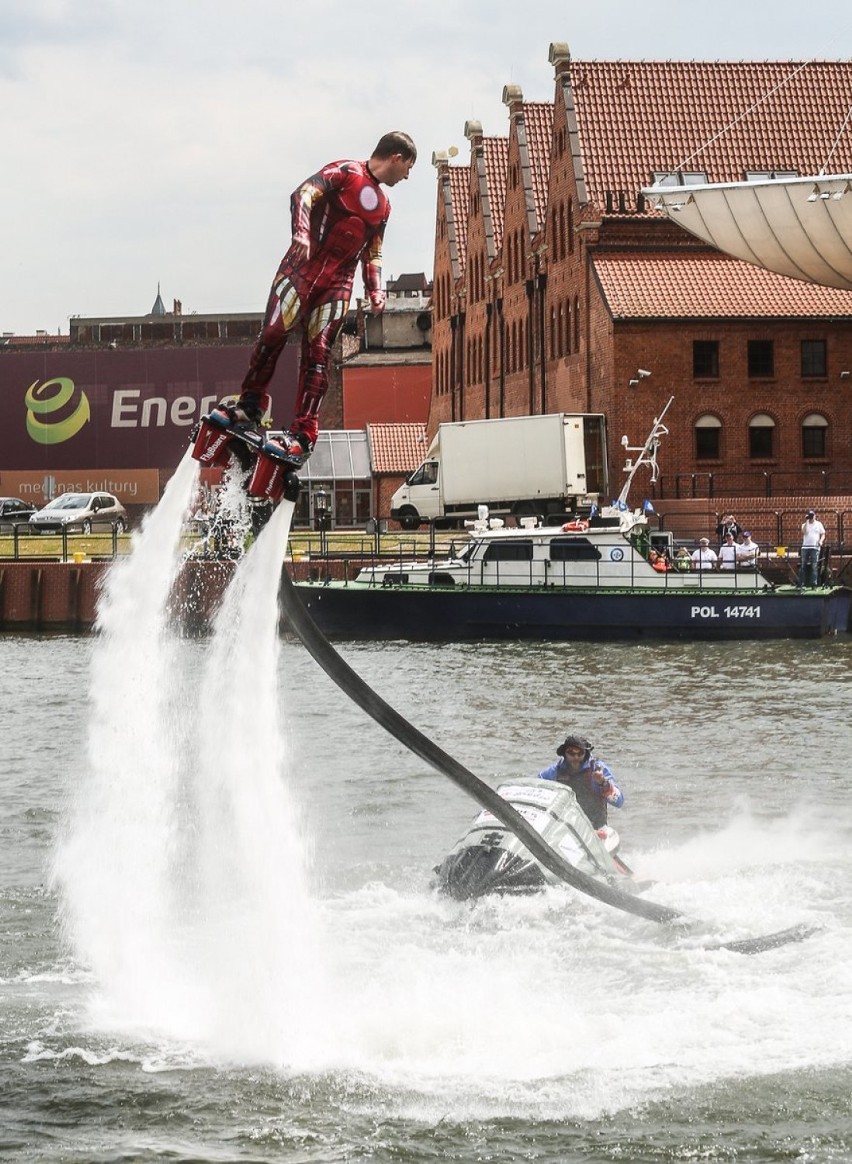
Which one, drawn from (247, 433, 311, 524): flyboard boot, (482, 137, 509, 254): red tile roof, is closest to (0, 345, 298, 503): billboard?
(482, 137, 509, 254): red tile roof

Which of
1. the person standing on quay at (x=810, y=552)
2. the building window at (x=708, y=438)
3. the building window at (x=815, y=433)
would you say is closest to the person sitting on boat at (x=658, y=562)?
the person standing on quay at (x=810, y=552)

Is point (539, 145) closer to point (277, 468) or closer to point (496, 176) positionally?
point (496, 176)

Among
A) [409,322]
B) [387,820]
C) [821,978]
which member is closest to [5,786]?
[387,820]

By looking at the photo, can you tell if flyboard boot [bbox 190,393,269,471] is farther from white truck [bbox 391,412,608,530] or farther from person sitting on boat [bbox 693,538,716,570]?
white truck [bbox 391,412,608,530]

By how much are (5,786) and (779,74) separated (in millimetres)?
50192

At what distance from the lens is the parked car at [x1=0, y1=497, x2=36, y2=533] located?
70.5 metres

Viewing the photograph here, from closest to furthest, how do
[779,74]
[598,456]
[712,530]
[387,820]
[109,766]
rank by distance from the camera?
[109,766] < [387,820] < [712,530] < [598,456] < [779,74]

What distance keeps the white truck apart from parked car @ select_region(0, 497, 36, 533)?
64.4ft

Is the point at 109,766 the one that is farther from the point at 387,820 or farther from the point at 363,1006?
the point at 387,820

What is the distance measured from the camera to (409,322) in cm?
10012

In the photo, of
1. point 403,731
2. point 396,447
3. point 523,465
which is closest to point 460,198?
point 396,447

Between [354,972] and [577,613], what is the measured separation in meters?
29.7

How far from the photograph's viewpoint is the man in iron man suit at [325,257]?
1041 cm

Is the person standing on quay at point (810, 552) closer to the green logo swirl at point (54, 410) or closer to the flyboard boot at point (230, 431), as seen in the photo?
the flyboard boot at point (230, 431)
